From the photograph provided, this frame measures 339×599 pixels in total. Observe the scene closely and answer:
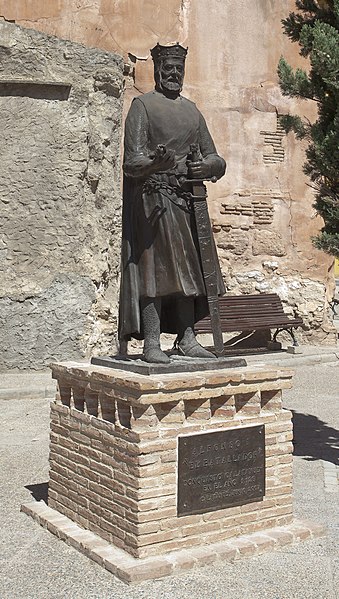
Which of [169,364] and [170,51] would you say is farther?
[170,51]

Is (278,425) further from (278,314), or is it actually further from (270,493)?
(278,314)

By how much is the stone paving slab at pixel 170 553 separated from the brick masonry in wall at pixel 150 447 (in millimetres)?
47

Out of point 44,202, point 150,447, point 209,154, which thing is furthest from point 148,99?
point 44,202

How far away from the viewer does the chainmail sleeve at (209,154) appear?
15.6 feet

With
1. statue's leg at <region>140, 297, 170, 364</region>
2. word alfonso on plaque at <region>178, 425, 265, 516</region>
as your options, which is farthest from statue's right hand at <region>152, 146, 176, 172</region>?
word alfonso on plaque at <region>178, 425, 265, 516</region>

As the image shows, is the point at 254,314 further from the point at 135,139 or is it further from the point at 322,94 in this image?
the point at 135,139

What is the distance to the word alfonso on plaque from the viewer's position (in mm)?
4273

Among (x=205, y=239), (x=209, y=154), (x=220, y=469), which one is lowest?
(x=220, y=469)

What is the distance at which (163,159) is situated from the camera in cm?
443

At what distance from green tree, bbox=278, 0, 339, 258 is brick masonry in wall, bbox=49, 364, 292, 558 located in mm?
1852

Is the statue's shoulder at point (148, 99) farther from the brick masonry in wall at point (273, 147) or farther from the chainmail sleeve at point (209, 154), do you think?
the brick masonry in wall at point (273, 147)

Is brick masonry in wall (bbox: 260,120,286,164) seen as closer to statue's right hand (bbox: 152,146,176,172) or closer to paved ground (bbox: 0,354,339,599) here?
paved ground (bbox: 0,354,339,599)

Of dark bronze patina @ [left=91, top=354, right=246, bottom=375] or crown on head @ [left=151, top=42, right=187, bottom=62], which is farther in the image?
crown on head @ [left=151, top=42, right=187, bottom=62]

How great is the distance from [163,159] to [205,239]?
578 millimetres
